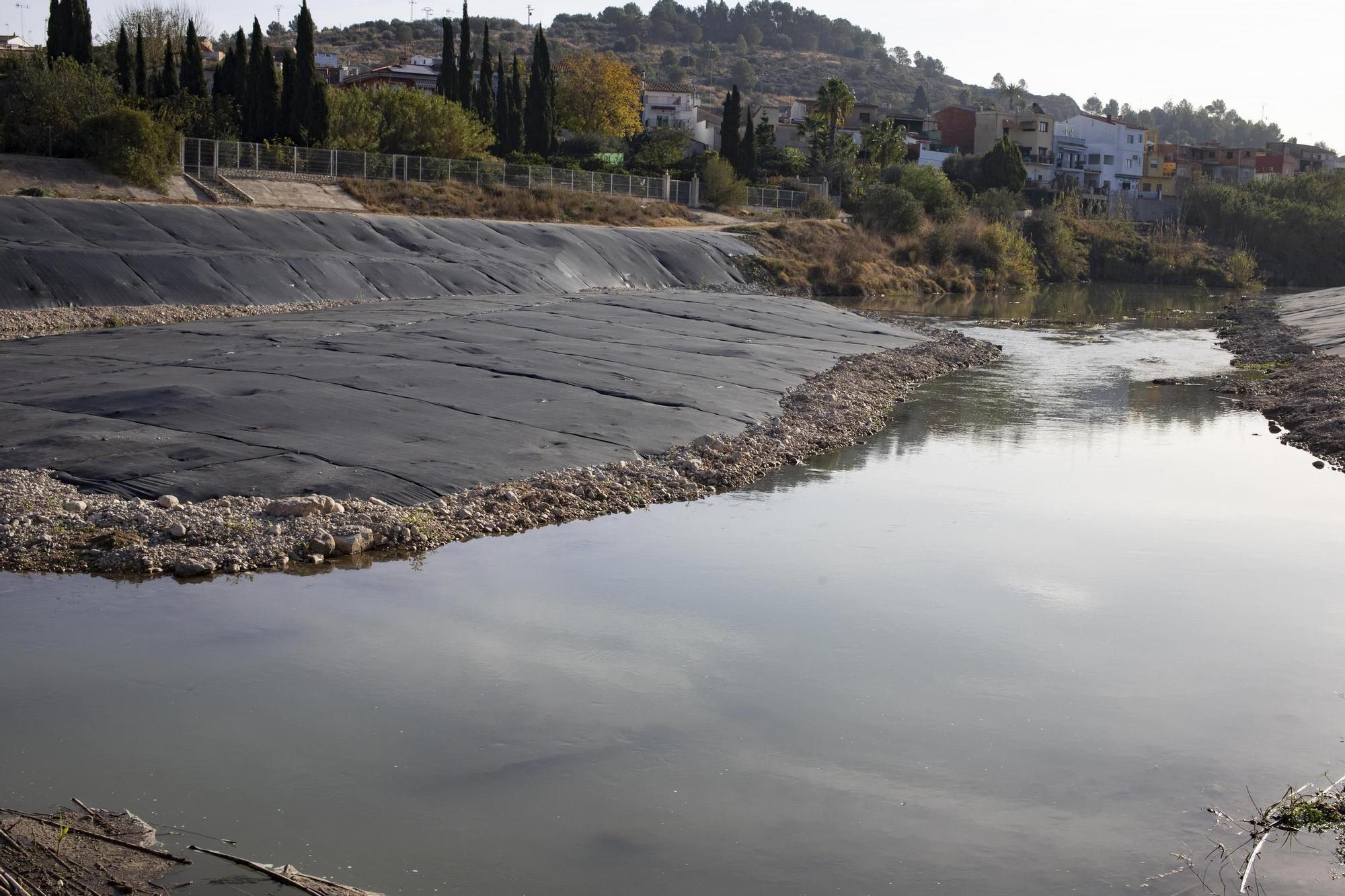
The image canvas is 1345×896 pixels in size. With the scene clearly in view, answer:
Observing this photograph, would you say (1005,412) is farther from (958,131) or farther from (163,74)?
(958,131)

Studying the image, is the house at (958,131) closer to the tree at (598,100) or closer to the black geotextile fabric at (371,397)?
the tree at (598,100)

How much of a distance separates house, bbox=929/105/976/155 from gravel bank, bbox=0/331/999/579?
105 meters

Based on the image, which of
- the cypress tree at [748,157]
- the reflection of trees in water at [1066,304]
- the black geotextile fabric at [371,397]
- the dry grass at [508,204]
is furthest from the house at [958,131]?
the black geotextile fabric at [371,397]

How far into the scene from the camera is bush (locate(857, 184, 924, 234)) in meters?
65.1

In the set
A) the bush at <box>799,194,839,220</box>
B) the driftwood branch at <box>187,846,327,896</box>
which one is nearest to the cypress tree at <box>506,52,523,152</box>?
the bush at <box>799,194,839,220</box>

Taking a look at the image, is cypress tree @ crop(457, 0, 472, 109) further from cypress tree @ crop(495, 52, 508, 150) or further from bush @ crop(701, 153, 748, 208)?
bush @ crop(701, 153, 748, 208)

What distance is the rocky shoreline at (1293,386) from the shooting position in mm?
21375

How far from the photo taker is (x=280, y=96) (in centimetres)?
5391

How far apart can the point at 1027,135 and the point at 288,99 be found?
76698 mm

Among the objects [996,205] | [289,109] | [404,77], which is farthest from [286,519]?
[404,77]

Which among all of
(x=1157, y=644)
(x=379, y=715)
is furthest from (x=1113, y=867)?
(x=379, y=715)

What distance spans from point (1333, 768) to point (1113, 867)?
7.77ft

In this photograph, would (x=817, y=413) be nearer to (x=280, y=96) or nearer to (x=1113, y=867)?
(x=1113, y=867)

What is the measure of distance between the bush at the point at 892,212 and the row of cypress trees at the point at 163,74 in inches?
1282
